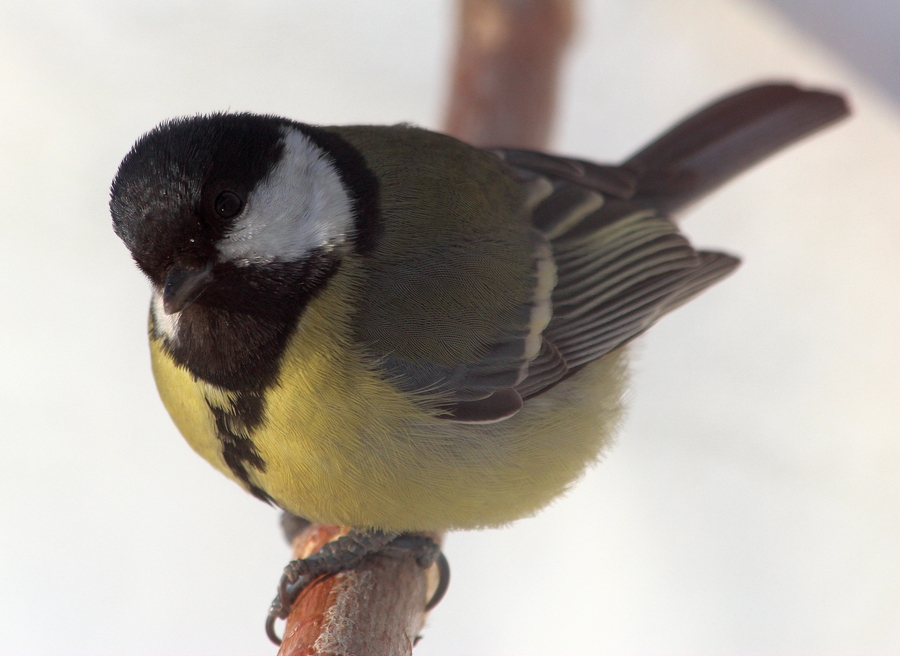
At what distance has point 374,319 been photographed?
1.46 m

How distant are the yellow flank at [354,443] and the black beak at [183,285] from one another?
19cm

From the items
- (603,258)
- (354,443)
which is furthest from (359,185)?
(603,258)

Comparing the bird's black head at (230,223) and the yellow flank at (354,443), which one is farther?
the yellow flank at (354,443)

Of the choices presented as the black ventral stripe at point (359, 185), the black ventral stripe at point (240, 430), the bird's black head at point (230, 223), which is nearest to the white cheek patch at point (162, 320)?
the bird's black head at point (230, 223)

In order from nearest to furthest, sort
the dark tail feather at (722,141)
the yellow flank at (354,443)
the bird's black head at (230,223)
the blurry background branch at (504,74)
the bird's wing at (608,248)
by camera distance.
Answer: the bird's black head at (230,223), the yellow flank at (354,443), the bird's wing at (608,248), the dark tail feather at (722,141), the blurry background branch at (504,74)

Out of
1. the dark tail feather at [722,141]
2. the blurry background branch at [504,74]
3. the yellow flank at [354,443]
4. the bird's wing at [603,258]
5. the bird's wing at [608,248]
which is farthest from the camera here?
the blurry background branch at [504,74]

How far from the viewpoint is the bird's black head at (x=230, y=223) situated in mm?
1224

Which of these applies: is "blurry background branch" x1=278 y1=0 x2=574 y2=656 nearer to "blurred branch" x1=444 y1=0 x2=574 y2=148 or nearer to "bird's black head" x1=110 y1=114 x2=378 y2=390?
"blurred branch" x1=444 y1=0 x2=574 y2=148

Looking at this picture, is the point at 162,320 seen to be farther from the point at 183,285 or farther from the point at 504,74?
the point at 504,74

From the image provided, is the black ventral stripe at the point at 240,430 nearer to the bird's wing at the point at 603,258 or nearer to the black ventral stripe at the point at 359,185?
the black ventral stripe at the point at 359,185

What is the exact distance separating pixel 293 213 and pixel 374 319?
219mm

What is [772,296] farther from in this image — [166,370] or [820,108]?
[166,370]

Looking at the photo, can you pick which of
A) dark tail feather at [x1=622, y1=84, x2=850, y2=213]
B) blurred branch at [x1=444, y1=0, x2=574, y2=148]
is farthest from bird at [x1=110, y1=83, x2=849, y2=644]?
blurred branch at [x1=444, y1=0, x2=574, y2=148]

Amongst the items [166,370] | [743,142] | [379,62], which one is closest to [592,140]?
[379,62]
